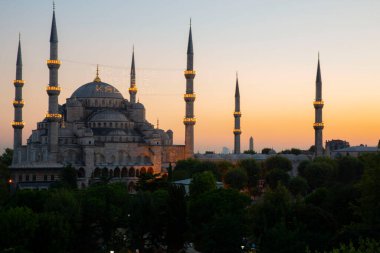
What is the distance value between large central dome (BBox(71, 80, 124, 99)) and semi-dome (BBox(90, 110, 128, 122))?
12.1ft

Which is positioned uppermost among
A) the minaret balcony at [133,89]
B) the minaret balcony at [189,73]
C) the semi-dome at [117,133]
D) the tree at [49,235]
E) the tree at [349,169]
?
the minaret balcony at [189,73]

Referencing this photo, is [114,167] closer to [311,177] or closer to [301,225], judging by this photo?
[311,177]

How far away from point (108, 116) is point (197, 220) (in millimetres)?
46893

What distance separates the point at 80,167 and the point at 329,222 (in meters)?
46.7

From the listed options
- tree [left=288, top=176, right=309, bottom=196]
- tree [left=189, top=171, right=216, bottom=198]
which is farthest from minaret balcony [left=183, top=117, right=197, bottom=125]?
tree [left=189, top=171, right=216, bottom=198]

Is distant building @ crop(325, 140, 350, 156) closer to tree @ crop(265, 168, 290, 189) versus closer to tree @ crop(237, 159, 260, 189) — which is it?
tree @ crop(237, 159, 260, 189)

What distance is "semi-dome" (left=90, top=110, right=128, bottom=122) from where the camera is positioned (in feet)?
276

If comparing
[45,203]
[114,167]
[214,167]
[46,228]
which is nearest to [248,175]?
[214,167]

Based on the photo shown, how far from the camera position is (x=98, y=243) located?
40.2 metres

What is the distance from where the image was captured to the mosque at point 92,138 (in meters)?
74.8

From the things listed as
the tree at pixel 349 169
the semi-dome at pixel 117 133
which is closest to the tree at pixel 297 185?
the tree at pixel 349 169

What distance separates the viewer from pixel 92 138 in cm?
7806

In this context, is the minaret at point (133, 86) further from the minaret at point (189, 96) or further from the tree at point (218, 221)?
the tree at point (218, 221)

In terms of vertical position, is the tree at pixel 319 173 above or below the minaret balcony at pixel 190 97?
below
